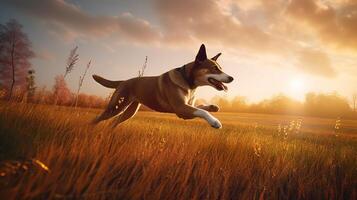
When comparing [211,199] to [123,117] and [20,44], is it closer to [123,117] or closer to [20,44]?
[123,117]

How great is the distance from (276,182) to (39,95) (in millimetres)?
4539

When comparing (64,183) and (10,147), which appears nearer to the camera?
(64,183)

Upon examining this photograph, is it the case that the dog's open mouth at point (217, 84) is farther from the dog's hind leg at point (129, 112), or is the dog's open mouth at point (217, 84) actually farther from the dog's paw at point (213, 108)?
the dog's hind leg at point (129, 112)

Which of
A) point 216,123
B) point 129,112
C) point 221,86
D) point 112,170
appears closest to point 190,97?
point 221,86

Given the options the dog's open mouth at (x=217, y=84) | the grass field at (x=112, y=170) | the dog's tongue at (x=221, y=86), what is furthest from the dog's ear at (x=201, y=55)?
the grass field at (x=112, y=170)

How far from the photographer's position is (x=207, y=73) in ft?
21.2

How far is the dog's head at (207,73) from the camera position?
254 inches

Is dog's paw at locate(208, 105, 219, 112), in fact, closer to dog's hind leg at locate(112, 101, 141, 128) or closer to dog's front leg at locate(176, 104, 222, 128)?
dog's front leg at locate(176, 104, 222, 128)

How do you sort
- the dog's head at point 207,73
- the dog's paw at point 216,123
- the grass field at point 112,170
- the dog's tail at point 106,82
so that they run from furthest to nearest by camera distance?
the dog's tail at point 106,82 < the dog's head at point 207,73 < the dog's paw at point 216,123 < the grass field at point 112,170

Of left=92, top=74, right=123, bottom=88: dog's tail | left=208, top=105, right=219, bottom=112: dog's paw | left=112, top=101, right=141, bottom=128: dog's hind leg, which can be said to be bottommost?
left=112, top=101, right=141, bottom=128: dog's hind leg

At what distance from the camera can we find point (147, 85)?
719cm

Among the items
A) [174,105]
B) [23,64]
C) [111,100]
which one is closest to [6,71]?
[23,64]

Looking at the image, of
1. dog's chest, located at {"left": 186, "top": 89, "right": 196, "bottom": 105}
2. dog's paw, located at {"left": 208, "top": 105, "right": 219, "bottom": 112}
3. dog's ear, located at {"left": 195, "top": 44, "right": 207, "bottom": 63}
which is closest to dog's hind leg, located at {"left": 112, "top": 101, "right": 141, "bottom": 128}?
dog's chest, located at {"left": 186, "top": 89, "right": 196, "bottom": 105}

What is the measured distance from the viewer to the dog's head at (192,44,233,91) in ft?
21.2
